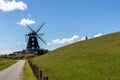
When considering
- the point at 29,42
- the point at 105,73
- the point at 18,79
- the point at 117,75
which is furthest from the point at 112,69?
the point at 29,42

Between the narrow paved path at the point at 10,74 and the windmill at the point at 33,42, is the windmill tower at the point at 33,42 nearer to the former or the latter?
the windmill at the point at 33,42

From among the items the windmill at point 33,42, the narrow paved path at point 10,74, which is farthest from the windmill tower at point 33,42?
the narrow paved path at point 10,74

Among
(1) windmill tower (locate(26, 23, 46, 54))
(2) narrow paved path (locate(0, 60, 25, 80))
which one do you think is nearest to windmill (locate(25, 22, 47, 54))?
(1) windmill tower (locate(26, 23, 46, 54))

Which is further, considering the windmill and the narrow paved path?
the windmill

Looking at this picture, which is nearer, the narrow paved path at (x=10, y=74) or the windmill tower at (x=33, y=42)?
the narrow paved path at (x=10, y=74)

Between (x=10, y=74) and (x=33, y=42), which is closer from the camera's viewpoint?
(x=10, y=74)

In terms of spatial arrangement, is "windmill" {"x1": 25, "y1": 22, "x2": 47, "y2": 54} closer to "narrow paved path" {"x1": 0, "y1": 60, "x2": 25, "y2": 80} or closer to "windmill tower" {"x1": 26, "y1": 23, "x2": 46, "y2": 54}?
"windmill tower" {"x1": 26, "y1": 23, "x2": 46, "y2": 54}

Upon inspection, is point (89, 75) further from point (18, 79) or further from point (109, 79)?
point (18, 79)

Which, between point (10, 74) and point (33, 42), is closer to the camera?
point (10, 74)

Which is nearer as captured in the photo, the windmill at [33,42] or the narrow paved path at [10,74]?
the narrow paved path at [10,74]

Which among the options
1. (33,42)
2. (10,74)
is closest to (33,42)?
(33,42)

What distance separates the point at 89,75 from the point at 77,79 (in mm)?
820

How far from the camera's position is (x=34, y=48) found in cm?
16688

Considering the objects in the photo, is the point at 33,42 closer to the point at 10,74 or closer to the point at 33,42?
the point at 33,42
